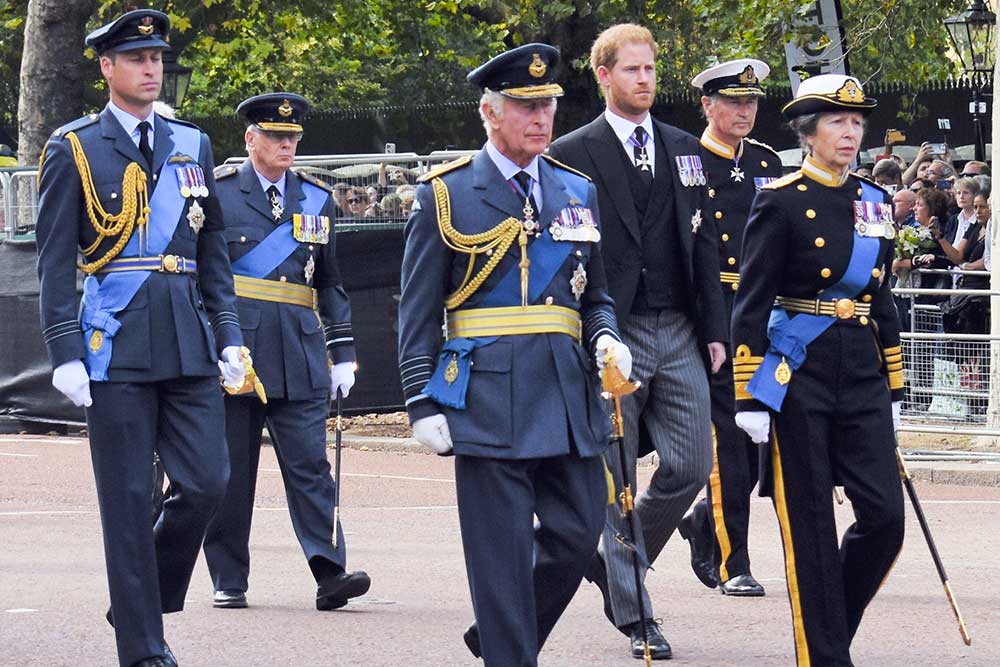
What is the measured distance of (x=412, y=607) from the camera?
829cm

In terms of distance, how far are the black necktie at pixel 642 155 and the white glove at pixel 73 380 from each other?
6.97ft

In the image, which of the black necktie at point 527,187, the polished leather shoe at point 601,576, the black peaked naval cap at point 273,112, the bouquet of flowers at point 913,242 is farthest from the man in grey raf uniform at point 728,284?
the bouquet of flowers at point 913,242

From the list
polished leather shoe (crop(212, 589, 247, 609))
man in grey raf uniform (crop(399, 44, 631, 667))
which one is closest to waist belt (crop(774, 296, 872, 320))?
man in grey raf uniform (crop(399, 44, 631, 667))

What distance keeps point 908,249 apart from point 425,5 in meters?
16.2

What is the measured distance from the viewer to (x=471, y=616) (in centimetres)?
797

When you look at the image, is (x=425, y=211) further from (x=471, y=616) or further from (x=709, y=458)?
(x=471, y=616)

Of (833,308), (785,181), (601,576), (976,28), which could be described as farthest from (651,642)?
(976,28)

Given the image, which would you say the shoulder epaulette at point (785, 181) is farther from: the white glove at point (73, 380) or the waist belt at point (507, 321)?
the white glove at point (73, 380)

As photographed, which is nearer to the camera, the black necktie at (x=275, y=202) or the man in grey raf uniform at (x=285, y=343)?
the man in grey raf uniform at (x=285, y=343)

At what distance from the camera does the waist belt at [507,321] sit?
18.9 ft

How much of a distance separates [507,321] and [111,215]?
4.93 ft

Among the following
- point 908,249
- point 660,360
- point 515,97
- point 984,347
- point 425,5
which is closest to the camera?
point 515,97

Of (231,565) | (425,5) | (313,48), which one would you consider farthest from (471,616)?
(313,48)

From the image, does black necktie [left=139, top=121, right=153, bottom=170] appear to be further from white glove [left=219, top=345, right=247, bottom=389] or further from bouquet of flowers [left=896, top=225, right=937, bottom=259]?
bouquet of flowers [left=896, top=225, right=937, bottom=259]
